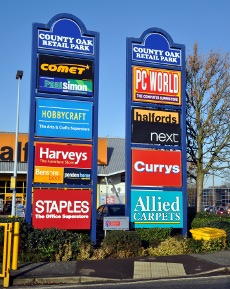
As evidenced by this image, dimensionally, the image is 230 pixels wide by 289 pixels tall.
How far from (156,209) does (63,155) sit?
3.72m

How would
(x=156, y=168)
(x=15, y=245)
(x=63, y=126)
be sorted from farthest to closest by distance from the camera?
(x=156, y=168) < (x=63, y=126) < (x=15, y=245)

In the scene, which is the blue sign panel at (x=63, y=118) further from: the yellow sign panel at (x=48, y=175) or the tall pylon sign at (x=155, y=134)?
the tall pylon sign at (x=155, y=134)

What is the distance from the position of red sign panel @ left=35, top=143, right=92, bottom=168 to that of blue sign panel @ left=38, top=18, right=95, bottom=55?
3.28 metres

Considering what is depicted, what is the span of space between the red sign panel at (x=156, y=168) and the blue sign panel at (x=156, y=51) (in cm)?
339

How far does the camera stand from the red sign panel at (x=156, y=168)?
14.0 metres

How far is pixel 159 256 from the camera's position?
11734mm

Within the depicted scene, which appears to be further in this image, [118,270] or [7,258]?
[118,270]

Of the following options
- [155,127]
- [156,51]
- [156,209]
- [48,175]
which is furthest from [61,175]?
[156,51]

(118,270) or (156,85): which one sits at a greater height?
(156,85)

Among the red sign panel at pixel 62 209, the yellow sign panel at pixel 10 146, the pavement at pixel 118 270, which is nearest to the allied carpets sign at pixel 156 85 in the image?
the red sign panel at pixel 62 209

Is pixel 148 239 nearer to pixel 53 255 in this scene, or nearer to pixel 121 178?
pixel 53 255

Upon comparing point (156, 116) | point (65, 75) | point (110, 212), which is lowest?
point (110, 212)

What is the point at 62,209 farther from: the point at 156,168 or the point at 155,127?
the point at 155,127

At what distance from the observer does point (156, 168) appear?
46.7 ft
